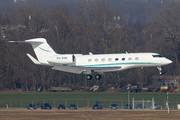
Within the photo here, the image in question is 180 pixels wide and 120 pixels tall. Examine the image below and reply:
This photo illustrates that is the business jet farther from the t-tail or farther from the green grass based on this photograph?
the green grass

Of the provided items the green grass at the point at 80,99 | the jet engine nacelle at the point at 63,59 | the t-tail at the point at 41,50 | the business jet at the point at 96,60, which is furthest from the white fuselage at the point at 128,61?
the green grass at the point at 80,99

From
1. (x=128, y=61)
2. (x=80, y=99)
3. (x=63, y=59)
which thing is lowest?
(x=80, y=99)

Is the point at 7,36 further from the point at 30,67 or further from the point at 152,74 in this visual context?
the point at 152,74

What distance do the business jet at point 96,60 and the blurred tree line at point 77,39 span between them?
3839cm

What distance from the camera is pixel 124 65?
42.2 m

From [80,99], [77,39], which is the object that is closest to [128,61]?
[80,99]

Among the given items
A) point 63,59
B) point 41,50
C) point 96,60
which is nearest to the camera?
point 96,60

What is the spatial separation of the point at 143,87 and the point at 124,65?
46953 mm

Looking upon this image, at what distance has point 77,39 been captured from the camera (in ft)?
319

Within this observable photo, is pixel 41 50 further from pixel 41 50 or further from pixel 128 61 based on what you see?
pixel 128 61

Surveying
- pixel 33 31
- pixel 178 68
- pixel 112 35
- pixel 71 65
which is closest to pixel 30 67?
pixel 33 31

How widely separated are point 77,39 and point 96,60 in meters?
54.7

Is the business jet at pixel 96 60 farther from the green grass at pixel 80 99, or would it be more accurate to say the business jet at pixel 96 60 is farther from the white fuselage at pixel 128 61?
the green grass at pixel 80 99

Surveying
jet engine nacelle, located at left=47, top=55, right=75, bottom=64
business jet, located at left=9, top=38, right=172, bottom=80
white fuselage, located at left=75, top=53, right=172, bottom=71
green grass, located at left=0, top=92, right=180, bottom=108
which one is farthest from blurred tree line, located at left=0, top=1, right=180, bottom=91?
white fuselage, located at left=75, top=53, right=172, bottom=71
